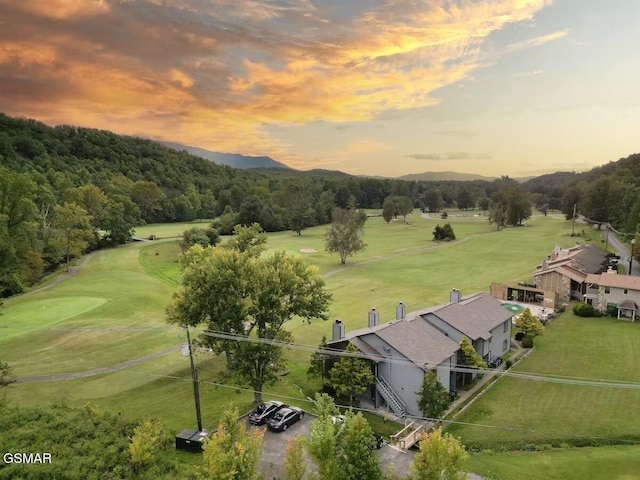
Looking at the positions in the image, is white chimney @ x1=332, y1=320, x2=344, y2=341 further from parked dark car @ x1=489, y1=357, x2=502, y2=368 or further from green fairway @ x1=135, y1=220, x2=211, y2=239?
green fairway @ x1=135, y1=220, x2=211, y2=239

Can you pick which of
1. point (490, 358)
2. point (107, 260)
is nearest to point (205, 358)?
point (490, 358)

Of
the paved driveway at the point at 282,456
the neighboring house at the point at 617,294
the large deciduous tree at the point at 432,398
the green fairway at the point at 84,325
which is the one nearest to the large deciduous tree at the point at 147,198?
the green fairway at the point at 84,325

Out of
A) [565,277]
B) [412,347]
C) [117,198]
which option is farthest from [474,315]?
[117,198]

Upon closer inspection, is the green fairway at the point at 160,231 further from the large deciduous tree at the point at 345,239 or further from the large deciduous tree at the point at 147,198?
the large deciduous tree at the point at 345,239

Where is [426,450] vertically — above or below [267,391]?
above

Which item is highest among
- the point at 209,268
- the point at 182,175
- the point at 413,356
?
the point at 182,175

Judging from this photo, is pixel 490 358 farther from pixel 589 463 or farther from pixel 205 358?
pixel 205 358
